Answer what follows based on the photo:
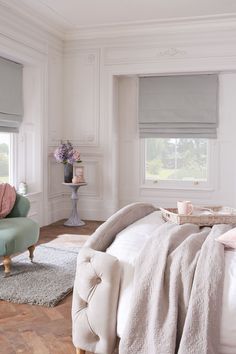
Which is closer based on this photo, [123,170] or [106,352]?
[106,352]

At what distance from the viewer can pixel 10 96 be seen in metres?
5.03

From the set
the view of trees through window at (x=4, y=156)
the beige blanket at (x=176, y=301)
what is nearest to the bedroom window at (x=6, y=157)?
the view of trees through window at (x=4, y=156)

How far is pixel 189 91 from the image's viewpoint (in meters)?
5.88

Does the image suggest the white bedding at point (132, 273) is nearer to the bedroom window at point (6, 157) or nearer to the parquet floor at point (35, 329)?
the parquet floor at point (35, 329)

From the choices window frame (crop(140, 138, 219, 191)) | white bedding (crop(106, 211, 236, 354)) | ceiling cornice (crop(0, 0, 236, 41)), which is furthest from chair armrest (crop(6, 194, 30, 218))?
window frame (crop(140, 138, 219, 191))

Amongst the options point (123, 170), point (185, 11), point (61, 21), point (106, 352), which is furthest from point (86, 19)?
point (106, 352)

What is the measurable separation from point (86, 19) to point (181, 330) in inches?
184

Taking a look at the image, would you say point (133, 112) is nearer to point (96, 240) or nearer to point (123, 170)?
point (123, 170)

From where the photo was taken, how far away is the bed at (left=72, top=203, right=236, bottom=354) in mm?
1613

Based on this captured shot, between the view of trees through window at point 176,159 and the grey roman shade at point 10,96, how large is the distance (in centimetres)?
205

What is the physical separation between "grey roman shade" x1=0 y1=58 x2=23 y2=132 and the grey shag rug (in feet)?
5.78

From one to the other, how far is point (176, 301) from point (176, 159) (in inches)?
179

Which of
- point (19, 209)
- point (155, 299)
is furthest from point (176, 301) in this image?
point (19, 209)

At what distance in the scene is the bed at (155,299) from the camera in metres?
1.61
